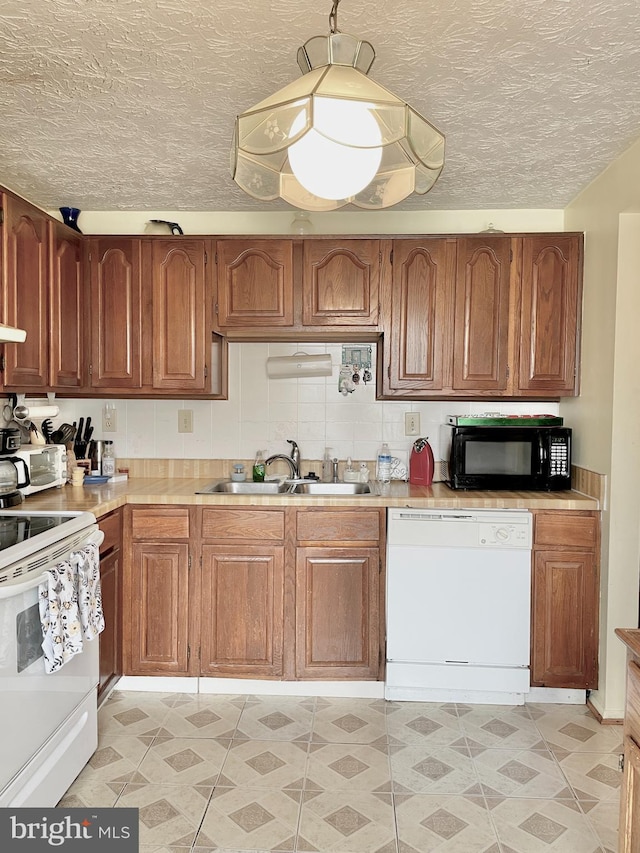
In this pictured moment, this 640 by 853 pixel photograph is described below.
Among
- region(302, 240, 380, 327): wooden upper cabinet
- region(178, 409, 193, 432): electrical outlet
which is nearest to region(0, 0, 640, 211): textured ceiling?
region(302, 240, 380, 327): wooden upper cabinet

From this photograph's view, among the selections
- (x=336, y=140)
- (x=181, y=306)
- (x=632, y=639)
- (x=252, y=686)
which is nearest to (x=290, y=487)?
(x=252, y=686)

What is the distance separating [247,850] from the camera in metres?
1.87

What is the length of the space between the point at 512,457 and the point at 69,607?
82.7 inches

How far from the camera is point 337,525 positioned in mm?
2844

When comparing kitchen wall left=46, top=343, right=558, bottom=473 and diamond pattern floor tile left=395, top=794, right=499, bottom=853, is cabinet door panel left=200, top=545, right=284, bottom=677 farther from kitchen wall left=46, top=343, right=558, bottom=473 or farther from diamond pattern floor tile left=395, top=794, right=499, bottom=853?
diamond pattern floor tile left=395, top=794, right=499, bottom=853

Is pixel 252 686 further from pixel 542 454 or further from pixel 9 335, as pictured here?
pixel 9 335

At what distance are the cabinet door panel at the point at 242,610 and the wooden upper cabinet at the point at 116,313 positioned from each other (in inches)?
40.2

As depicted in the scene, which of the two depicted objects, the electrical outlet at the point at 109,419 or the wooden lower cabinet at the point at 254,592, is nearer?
the wooden lower cabinet at the point at 254,592

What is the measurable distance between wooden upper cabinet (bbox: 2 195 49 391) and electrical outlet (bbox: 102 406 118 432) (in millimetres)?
692

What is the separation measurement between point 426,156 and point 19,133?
6.02ft

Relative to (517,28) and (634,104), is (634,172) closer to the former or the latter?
(634,104)

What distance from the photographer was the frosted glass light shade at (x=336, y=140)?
1.22 metres

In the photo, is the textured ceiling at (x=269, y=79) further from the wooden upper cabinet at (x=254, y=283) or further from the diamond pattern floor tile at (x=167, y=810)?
the diamond pattern floor tile at (x=167, y=810)

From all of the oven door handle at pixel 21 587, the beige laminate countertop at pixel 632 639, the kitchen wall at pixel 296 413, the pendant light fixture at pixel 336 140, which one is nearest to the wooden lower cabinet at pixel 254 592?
the kitchen wall at pixel 296 413
